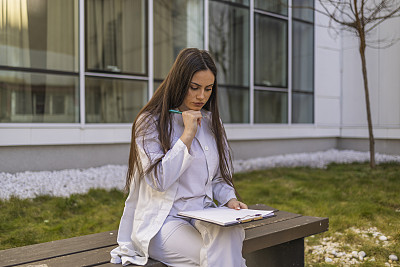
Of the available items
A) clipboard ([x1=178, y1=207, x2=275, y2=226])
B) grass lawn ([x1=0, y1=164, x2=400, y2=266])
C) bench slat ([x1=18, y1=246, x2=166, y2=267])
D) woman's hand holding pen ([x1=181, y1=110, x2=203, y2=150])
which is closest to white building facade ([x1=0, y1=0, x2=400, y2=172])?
grass lawn ([x1=0, y1=164, x2=400, y2=266])

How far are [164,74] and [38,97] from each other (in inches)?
102

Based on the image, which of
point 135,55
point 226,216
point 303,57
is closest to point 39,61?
point 135,55

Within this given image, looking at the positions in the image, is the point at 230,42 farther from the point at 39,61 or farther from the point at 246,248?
the point at 246,248

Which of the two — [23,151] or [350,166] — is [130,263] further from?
[350,166]

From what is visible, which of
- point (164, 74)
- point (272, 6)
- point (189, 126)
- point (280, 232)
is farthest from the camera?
point (272, 6)

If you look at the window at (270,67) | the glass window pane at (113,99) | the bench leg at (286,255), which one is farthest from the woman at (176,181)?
the window at (270,67)

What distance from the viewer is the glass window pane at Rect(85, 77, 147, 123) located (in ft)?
23.2

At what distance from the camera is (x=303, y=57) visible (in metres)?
10.4

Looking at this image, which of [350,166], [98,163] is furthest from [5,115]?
[350,166]

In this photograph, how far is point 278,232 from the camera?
2463mm

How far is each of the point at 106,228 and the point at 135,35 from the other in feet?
15.1

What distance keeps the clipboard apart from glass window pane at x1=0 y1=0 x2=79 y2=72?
556cm

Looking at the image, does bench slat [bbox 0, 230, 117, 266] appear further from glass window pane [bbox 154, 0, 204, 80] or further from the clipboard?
glass window pane [bbox 154, 0, 204, 80]

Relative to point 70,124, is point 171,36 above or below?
above
